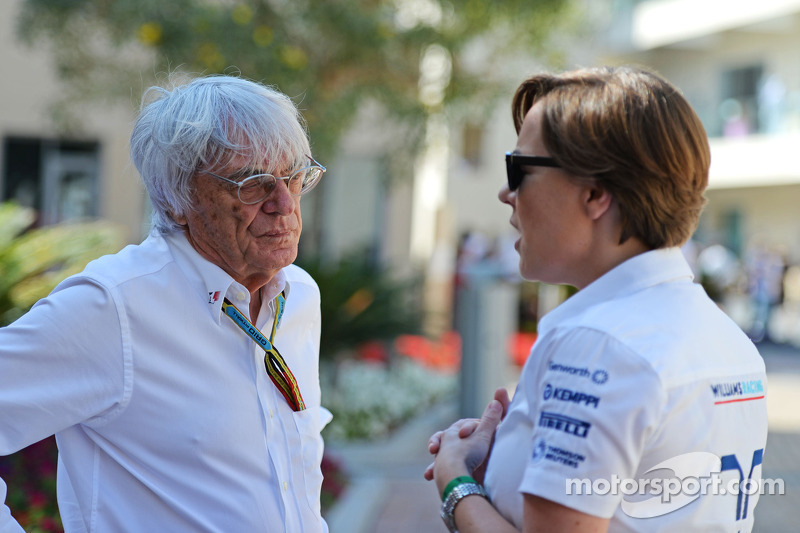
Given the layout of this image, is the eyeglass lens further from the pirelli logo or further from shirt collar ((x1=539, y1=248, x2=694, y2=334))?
the pirelli logo

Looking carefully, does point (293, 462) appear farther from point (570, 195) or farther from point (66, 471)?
point (570, 195)

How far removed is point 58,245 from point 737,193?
76.3 ft

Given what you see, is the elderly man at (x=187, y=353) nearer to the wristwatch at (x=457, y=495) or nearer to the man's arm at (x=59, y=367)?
the man's arm at (x=59, y=367)

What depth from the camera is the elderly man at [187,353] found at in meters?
1.93

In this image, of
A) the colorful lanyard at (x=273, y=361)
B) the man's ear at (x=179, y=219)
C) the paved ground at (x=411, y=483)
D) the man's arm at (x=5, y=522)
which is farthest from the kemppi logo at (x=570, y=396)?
the paved ground at (x=411, y=483)

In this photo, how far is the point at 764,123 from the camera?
905 inches

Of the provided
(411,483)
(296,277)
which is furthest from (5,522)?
(411,483)

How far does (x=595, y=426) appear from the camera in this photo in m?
1.38

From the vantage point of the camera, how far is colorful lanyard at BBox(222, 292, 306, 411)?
212 cm

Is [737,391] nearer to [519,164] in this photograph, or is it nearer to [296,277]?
[519,164]

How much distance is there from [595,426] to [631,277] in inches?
12.7

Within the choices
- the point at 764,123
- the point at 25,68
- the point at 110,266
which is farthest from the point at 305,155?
the point at 764,123

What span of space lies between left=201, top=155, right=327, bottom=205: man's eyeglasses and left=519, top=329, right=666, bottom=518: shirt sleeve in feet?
3.36

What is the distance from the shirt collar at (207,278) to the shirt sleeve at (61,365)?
23 centimetres
